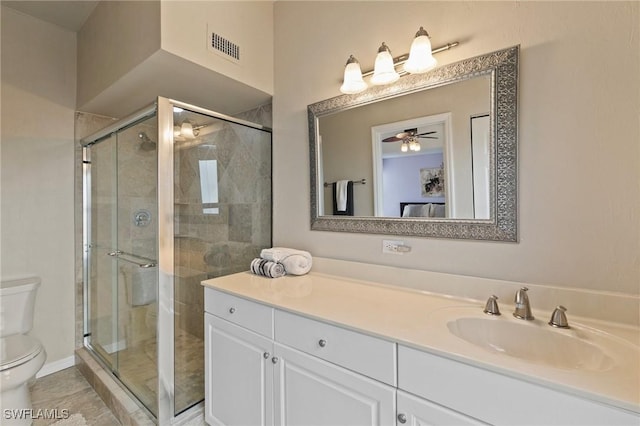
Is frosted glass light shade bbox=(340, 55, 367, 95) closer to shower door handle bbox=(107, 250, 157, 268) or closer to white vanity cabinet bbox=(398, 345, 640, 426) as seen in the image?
white vanity cabinet bbox=(398, 345, 640, 426)

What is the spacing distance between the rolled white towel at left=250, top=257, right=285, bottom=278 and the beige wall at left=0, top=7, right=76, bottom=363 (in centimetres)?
172

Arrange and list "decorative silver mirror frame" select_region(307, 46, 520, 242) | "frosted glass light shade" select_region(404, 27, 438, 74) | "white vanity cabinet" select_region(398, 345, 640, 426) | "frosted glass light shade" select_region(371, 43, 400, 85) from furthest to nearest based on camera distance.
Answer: "frosted glass light shade" select_region(371, 43, 400, 85) → "frosted glass light shade" select_region(404, 27, 438, 74) → "decorative silver mirror frame" select_region(307, 46, 520, 242) → "white vanity cabinet" select_region(398, 345, 640, 426)

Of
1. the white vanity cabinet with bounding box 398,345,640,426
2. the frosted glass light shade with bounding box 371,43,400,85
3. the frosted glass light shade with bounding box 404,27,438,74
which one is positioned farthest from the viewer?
the frosted glass light shade with bounding box 371,43,400,85

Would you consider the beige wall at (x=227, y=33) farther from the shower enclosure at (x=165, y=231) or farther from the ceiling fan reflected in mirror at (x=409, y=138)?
the ceiling fan reflected in mirror at (x=409, y=138)

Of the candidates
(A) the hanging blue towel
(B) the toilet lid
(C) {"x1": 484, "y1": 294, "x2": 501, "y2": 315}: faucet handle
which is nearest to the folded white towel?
(A) the hanging blue towel

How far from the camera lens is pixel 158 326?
4.96ft

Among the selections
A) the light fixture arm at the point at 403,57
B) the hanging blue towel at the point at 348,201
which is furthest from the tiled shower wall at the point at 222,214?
the light fixture arm at the point at 403,57

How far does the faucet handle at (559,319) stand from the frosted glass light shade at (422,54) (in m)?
1.10

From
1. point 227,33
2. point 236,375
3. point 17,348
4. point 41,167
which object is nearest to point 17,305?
point 17,348

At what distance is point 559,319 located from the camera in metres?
0.97

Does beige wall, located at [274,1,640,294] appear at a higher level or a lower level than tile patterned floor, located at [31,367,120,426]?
higher

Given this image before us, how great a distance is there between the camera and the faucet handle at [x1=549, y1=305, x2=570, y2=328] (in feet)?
3.16

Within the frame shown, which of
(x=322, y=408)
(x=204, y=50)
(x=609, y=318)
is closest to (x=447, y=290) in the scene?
(x=609, y=318)

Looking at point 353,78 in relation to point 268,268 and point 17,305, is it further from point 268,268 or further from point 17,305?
point 17,305
